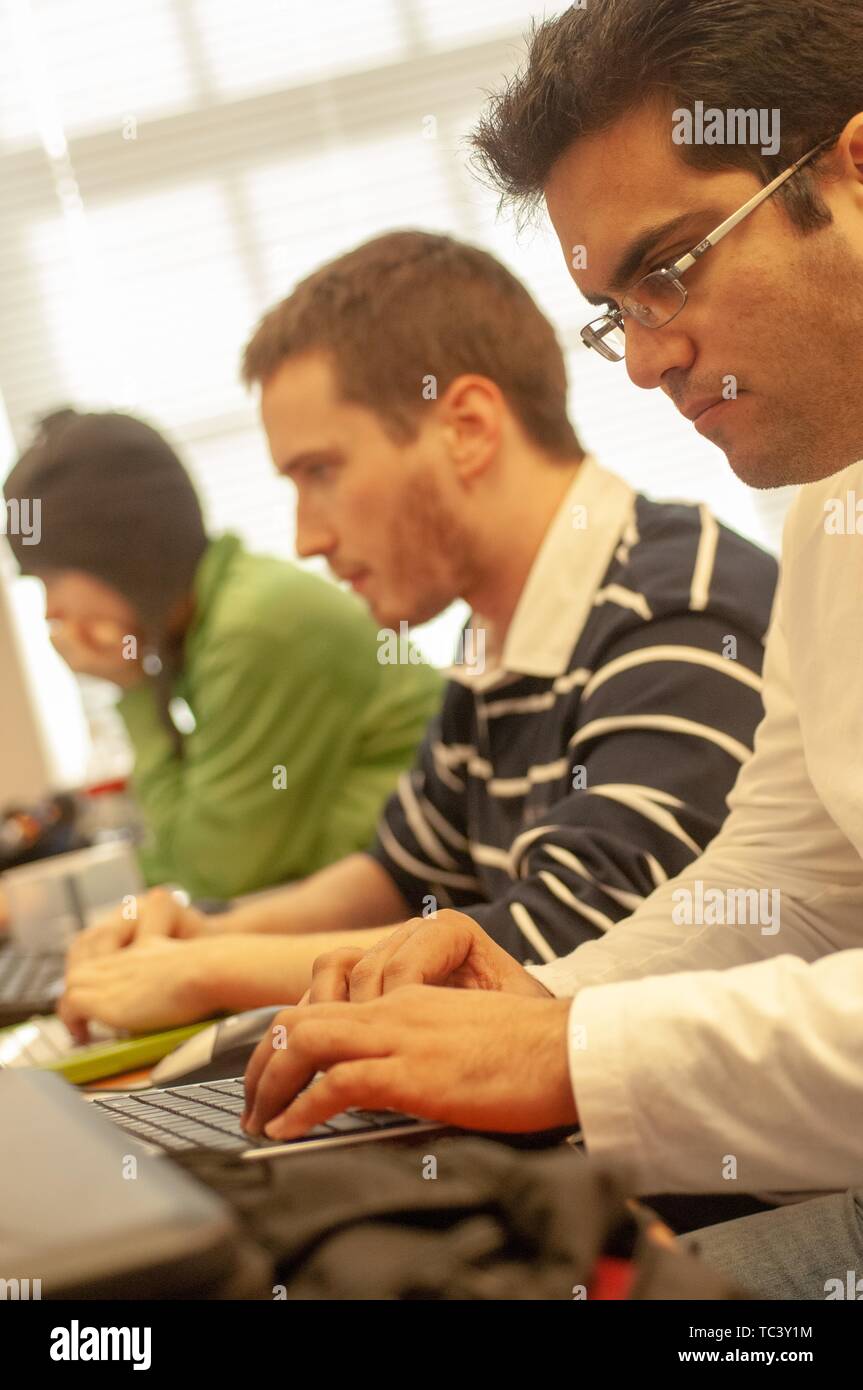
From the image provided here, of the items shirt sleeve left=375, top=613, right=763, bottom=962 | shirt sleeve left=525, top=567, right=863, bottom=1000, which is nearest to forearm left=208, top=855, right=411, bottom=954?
shirt sleeve left=375, top=613, right=763, bottom=962

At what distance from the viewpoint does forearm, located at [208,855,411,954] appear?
129 centimetres

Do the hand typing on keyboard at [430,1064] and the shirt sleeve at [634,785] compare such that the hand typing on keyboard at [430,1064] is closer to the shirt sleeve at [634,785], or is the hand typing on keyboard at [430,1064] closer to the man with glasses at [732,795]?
the man with glasses at [732,795]

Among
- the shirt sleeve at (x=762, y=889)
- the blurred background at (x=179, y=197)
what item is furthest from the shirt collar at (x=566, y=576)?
the blurred background at (x=179, y=197)

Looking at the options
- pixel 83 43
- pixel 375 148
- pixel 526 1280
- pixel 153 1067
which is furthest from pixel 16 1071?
pixel 83 43

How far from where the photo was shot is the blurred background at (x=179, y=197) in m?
2.59

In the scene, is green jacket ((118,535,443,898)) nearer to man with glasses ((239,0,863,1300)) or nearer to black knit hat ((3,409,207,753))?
black knit hat ((3,409,207,753))

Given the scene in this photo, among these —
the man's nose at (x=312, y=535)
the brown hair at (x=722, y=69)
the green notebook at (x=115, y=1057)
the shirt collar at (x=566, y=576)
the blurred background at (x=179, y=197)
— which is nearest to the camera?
the brown hair at (x=722, y=69)

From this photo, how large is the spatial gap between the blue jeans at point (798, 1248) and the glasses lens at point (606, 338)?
0.45 meters

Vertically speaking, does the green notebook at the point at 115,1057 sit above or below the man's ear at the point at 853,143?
below

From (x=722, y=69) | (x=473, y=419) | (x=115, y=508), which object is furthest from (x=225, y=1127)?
(x=115, y=508)

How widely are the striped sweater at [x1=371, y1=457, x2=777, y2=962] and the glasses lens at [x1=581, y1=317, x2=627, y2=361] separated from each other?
19cm

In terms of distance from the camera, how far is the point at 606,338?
0.79m

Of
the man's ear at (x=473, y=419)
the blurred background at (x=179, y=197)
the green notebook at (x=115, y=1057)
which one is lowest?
the green notebook at (x=115, y=1057)

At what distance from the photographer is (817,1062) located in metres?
0.55
